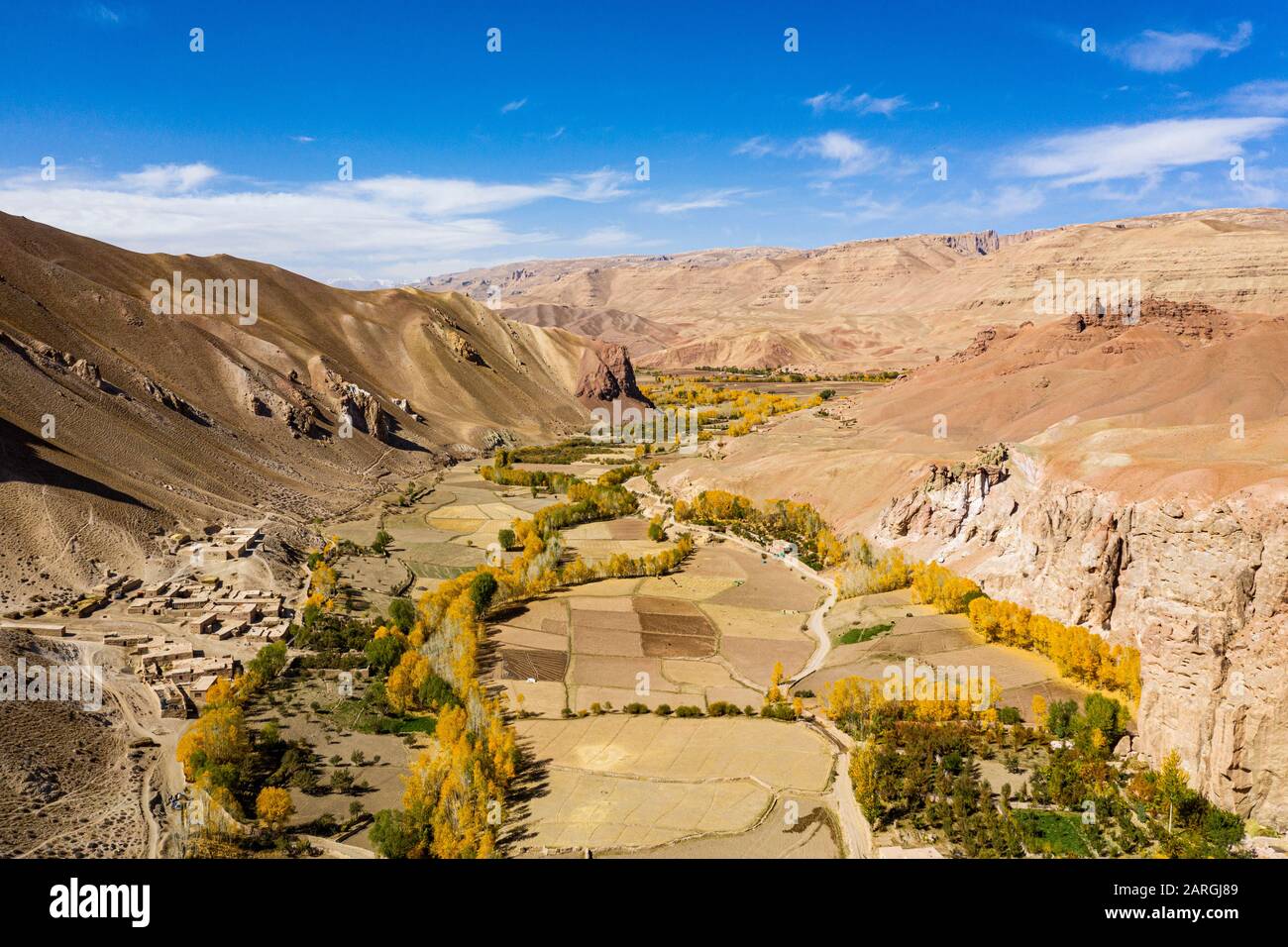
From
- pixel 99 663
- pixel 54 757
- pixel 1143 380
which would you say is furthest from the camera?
pixel 1143 380

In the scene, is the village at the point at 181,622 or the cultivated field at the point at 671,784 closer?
the cultivated field at the point at 671,784

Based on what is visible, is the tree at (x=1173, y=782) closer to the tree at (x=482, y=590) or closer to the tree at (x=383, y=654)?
the tree at (x=383, y=654)

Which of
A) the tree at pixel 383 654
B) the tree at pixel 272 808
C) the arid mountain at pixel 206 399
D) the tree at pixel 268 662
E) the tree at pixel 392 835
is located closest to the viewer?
the tree at pixel 392 835

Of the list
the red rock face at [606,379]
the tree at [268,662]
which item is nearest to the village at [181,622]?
the tree at [268,662]

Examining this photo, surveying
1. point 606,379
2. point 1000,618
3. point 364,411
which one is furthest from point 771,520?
point 606,379

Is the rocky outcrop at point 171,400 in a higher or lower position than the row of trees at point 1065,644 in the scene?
higher
